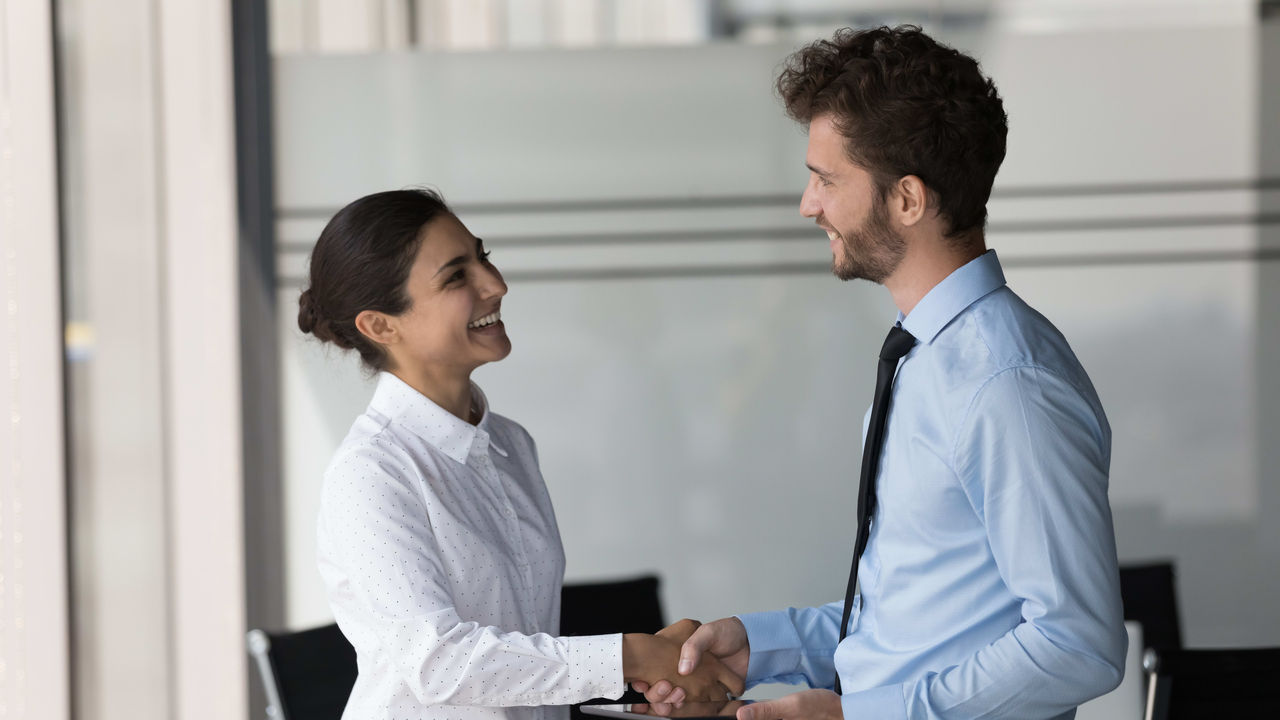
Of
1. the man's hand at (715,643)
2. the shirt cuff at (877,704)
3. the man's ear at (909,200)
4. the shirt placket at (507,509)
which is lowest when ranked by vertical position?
the man's hand at (715,643)

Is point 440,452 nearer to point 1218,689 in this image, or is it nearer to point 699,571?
point 1218,689

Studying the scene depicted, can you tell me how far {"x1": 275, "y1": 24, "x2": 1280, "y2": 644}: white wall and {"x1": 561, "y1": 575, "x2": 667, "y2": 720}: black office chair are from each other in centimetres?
115

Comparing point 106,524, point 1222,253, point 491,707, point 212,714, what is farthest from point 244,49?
point 1222,253

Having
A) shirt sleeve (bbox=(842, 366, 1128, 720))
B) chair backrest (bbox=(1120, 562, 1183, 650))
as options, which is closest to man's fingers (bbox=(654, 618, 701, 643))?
shirt sleeve (bbox=(842, 366, 1128, 720))

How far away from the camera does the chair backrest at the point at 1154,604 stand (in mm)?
3104

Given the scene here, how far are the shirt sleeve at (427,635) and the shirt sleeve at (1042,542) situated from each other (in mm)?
524

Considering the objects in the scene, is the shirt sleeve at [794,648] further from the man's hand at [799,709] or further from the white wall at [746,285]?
the white wall at [746,285]

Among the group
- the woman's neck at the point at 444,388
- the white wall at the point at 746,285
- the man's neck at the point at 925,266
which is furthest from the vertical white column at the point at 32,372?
the man's neck at the point at 925,266

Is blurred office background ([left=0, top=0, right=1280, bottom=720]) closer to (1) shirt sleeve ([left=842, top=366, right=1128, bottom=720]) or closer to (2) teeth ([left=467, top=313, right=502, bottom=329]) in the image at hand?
(2) teeth ([left=467, top=313, right=502, bottom=329])

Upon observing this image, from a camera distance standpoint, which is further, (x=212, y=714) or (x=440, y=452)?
(x=212, y=714)

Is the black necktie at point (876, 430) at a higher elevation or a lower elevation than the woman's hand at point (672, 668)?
higher

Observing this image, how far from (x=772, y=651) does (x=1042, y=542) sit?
0.65 metres

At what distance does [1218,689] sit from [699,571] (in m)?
2.39

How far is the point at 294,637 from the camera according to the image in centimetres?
240
